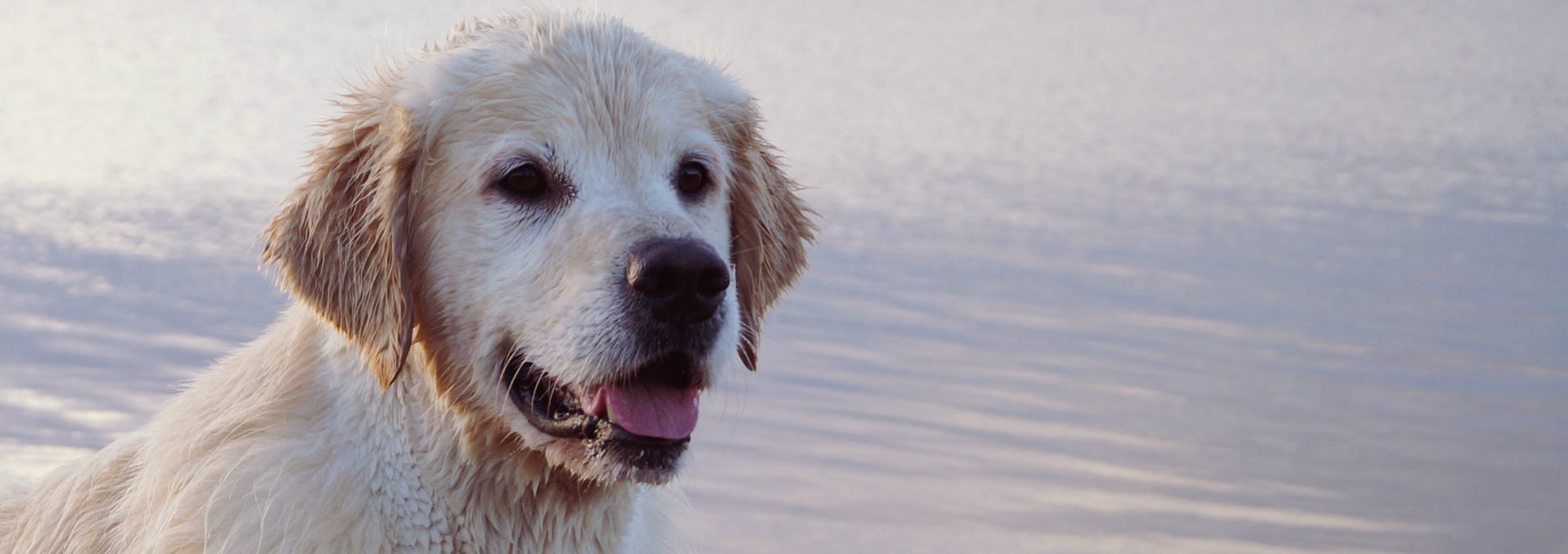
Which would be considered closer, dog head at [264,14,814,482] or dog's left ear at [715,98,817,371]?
dog head at [264,14,814,482]

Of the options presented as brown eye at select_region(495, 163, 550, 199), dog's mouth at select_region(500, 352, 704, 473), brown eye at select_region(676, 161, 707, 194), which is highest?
brown eye at select_region(676, 161, 707, 194)

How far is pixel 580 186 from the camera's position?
3611 millimetres

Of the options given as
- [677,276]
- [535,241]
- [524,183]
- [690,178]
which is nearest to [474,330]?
[535,241]

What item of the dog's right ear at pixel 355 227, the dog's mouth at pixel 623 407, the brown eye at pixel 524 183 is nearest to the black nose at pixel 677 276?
the dog's mouth at pixel 623 407

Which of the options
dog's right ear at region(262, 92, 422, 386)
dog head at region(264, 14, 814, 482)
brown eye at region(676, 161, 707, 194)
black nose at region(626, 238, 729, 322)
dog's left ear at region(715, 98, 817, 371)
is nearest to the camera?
black nose at region(626, 238, 729, 322)

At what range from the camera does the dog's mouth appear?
3.46 m

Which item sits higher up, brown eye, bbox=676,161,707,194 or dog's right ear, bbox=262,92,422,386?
brown eye, bbox=676,161,707,194

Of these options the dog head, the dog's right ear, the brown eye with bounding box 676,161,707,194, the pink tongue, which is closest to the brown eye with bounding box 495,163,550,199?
the dog head

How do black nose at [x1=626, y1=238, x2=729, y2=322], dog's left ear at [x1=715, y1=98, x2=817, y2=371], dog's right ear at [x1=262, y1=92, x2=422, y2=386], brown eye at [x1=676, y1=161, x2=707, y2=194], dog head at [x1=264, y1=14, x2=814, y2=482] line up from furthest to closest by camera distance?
1. dog's left ear at [x1=715, y1=98, x2=817, y2=371]
2. brown eye at [x1=676, y1=161, x2=707, y2=194]
3. dog's right ear at [x1=262, y1=92, x2=422, y2=386]
4. dog head at [x1=264, y1=14, x2=814, y2=482]
5. black nose at [x1=626, y1=238, x2=729, y2=322]

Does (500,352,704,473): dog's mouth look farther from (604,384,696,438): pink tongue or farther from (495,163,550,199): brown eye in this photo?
(495,163,550,199): brown eye

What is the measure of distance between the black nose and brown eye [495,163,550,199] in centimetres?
41

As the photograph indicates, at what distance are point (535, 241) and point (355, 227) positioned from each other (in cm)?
49

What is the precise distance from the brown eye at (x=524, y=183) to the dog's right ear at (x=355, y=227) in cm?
25

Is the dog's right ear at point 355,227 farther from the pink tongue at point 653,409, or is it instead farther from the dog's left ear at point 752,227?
the dog's left ear at point 752,227
